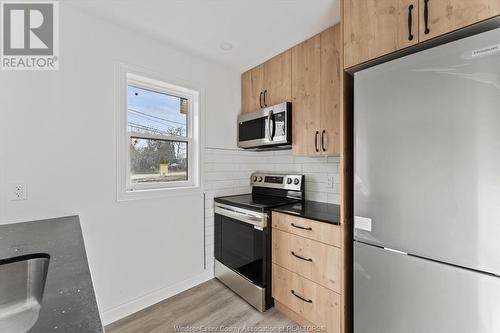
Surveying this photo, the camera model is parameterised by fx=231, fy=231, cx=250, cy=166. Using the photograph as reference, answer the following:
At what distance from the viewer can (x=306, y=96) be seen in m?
2.08

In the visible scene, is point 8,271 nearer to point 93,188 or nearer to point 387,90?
point 93,188

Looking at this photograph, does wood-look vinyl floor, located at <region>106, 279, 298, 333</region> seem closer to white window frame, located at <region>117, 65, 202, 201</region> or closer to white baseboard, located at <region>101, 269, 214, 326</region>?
white baseboard, located at <region>101, 269, 214, 326</region>

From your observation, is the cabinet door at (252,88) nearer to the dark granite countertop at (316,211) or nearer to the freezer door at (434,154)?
the dark granite countertop at (316,211)

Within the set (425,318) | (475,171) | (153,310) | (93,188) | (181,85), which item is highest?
(181,85)

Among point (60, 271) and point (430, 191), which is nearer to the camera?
point (60, 271)

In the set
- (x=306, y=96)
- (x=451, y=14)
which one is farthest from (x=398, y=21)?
(x=306, y=96)

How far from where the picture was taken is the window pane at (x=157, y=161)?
7.07 ft

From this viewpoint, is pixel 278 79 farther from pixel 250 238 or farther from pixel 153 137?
pixel 250 238

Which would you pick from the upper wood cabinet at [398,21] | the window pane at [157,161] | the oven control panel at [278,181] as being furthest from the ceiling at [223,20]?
the oven control panel at [278,181]

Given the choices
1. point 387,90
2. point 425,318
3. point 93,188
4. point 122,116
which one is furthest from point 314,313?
point 122,116

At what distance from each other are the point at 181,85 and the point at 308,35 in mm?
1290

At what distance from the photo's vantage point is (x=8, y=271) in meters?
0.92

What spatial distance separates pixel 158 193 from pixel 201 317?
1135mm

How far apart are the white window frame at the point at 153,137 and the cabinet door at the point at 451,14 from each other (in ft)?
6.39
